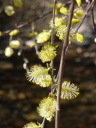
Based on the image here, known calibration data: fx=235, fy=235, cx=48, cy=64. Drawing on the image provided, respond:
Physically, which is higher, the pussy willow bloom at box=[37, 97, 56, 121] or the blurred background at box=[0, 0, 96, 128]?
the blurred background at box=[0, 0, 96, 128]

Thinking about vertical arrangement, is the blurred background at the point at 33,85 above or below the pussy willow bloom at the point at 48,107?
above

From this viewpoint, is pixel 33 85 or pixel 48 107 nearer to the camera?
pixel 48 107

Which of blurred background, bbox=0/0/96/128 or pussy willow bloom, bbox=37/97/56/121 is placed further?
blurred background, bbox=0/0/96/128

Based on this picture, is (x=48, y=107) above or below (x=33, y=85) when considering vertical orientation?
below

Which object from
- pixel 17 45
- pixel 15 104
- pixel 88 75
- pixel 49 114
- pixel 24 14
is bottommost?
pixel 49 114

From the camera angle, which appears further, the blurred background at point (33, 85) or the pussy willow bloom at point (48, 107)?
the blurred background at point (33, 85)

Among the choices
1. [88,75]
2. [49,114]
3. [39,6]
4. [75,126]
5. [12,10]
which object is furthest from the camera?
[75,126]

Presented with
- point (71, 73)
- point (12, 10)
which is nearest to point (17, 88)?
point (71, 73)

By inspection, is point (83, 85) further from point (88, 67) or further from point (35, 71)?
point (35, 71)
